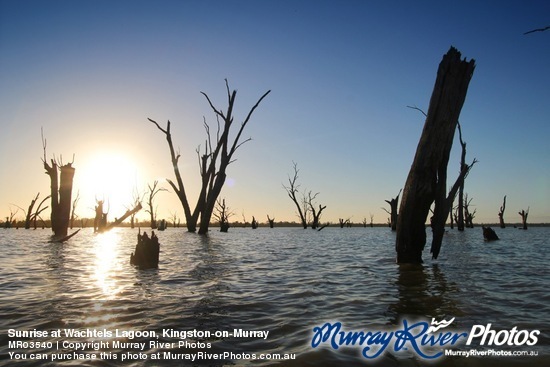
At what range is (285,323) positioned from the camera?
11.0ft

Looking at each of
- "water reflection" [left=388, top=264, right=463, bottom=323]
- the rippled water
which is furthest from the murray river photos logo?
"water reflection" [left=388, top=264, right=463, bottom=323]

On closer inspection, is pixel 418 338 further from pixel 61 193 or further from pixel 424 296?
pixel 61 193

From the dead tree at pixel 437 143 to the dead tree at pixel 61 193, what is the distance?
629 inches

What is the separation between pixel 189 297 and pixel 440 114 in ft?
19.6

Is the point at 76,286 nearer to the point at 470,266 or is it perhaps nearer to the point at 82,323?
the point at 82,323

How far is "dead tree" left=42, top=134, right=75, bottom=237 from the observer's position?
1688 cm

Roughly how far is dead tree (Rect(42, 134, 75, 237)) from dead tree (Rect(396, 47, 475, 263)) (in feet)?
52.4

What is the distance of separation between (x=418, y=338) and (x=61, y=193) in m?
18.3

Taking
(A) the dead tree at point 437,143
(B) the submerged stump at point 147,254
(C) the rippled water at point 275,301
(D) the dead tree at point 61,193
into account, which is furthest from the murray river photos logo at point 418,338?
(D) the dead tree at point 61,193

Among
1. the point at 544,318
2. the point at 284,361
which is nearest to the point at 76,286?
the point at 284,361

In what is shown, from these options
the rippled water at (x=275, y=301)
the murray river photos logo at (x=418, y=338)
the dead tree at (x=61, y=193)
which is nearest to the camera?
the murray river photos logo at (x=418, y=338)

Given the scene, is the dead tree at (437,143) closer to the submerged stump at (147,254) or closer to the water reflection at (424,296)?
the water reflection at (424,296)

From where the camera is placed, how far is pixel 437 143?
6.98 metres

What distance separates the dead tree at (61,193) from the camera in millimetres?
16875
